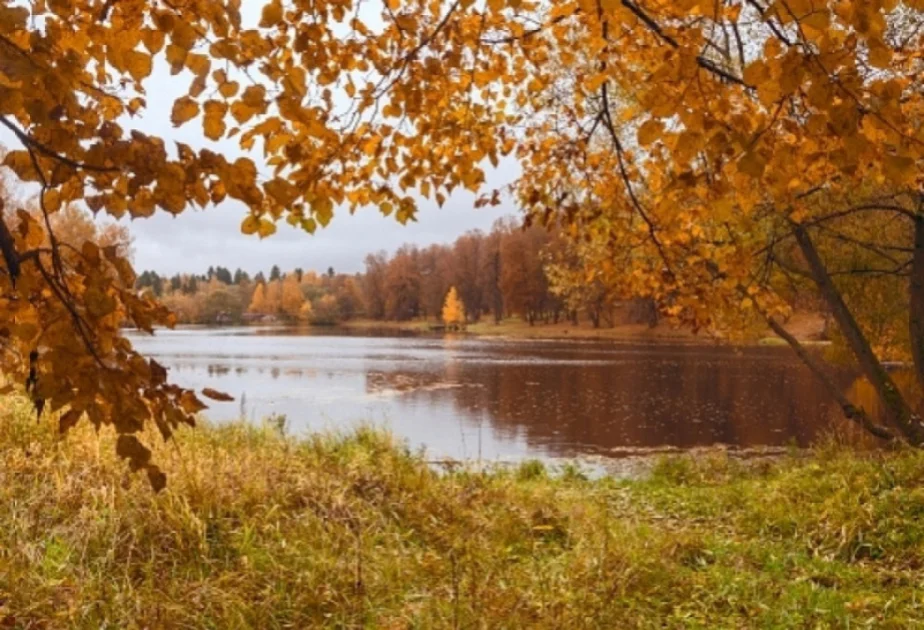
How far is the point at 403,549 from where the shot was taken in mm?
4910

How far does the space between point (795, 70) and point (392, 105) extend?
208 centimetres

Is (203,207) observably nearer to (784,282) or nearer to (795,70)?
(795,70)

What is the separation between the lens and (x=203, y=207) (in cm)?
182

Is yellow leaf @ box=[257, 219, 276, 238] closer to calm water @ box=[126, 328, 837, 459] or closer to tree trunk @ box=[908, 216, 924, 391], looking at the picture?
calm water @ box=[126, 328, 837, 459]

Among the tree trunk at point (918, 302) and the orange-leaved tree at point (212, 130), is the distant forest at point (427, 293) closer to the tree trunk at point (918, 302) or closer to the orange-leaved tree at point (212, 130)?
the tree trunk at point (918, 302)

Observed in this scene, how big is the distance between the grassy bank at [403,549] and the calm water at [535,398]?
206 cm

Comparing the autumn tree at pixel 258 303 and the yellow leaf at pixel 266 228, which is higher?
the autumn tree at pixel 258 303

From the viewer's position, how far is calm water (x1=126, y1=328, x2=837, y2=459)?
14.9 m

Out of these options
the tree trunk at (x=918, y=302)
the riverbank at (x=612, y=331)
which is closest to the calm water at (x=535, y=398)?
the tree trunk at (x=918, y=302)

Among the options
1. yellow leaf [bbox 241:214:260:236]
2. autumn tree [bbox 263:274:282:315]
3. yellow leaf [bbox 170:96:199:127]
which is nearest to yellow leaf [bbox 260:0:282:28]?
yellow leaf [bbox 170:96:199:127]

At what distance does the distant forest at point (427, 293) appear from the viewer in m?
60.9

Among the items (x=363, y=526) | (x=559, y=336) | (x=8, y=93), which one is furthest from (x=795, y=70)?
(x=559, y=336)

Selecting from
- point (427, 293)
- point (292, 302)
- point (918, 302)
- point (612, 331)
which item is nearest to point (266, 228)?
point (918, 302)

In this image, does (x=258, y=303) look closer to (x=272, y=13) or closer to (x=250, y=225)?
(x=250, y=225)
